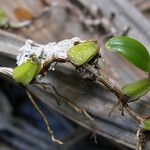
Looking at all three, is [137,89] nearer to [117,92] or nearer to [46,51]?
[117,92]

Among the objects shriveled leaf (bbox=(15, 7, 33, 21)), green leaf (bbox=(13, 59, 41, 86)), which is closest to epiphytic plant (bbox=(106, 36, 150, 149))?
green leaf (bbox=(13, 59, 41, 86))

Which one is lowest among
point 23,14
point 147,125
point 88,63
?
point 147,125

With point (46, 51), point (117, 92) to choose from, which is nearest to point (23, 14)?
point (46, 51)

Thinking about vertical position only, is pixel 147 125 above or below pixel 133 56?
below

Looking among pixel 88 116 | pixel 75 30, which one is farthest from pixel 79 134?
pixel 88 116

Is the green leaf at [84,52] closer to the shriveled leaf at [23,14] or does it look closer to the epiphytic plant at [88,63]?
the epiphytic plant at [88,63]

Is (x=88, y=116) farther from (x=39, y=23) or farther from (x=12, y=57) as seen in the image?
(x=39, y=23)

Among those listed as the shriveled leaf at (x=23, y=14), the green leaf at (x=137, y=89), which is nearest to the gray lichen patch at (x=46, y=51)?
the green leaf at (x=137, y=89)
